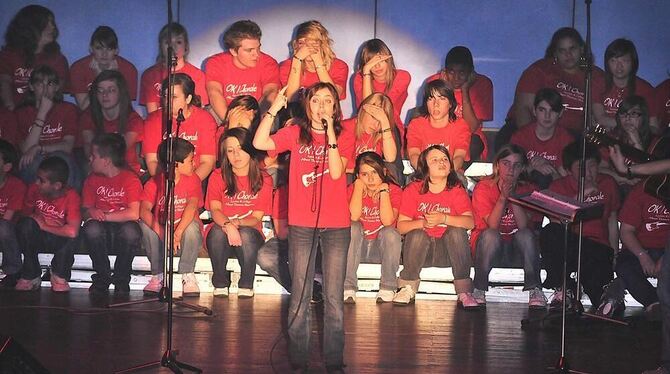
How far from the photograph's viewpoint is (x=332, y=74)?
31.9ft

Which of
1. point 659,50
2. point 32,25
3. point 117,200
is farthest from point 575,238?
point 32,25

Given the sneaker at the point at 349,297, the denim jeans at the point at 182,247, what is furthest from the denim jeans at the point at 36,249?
the sneaker at the point at 349,297

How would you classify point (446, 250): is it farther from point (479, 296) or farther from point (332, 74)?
point (332, 74)

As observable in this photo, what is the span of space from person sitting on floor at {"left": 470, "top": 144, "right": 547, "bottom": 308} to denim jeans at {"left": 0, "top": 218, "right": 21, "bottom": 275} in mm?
3999

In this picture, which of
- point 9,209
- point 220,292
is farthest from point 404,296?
point 9,209

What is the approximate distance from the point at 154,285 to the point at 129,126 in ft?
5.69

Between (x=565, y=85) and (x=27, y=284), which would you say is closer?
(x=27, y=284)

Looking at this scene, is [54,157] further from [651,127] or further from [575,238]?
[651,127]

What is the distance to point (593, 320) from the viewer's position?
8195 millimetres

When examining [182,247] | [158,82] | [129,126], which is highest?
[158,82]

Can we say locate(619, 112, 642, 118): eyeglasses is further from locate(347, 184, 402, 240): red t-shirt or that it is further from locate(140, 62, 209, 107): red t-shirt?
locate(140, 62, 209, 107): red t-shirt

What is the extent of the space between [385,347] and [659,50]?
4.71 meters

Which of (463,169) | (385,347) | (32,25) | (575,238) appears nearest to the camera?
(385,347)

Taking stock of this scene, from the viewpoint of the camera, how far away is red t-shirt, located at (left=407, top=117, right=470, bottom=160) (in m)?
9.27
